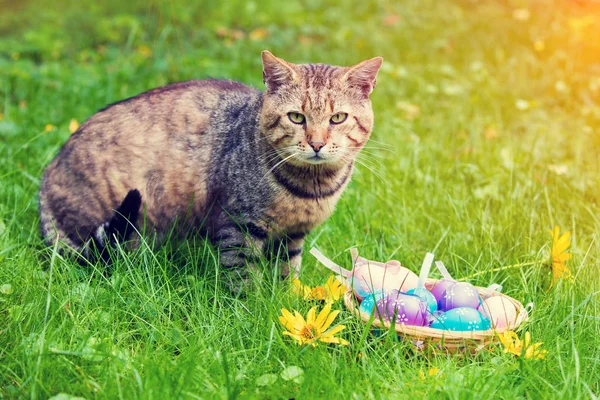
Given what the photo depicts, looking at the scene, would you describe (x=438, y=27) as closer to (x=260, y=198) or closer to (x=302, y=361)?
(x=260, y=198)

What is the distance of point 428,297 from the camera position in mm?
2703

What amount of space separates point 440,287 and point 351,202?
105 cm

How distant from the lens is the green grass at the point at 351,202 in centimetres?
230

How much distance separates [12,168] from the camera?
3.79 metres

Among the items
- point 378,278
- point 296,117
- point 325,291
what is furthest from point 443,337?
point 296,117

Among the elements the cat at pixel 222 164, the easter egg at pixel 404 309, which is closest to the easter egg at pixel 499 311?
the easter egg at pixel 404 309

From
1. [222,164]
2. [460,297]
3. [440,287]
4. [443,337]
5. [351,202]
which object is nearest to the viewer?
[443,337]

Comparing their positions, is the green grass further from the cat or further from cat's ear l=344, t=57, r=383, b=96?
cat's ear l=344, t=57, r=383, b=96

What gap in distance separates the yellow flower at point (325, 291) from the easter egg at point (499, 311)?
540mm

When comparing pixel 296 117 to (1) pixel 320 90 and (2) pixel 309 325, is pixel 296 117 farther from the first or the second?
(2) pixel 309 325

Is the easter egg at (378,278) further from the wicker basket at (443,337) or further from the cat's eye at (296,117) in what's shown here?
the cat's eye at (296,117)

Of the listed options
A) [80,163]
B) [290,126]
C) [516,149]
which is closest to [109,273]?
[80,163]

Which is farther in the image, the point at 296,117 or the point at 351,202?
the point at 351,202

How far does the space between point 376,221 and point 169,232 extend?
1.06m
